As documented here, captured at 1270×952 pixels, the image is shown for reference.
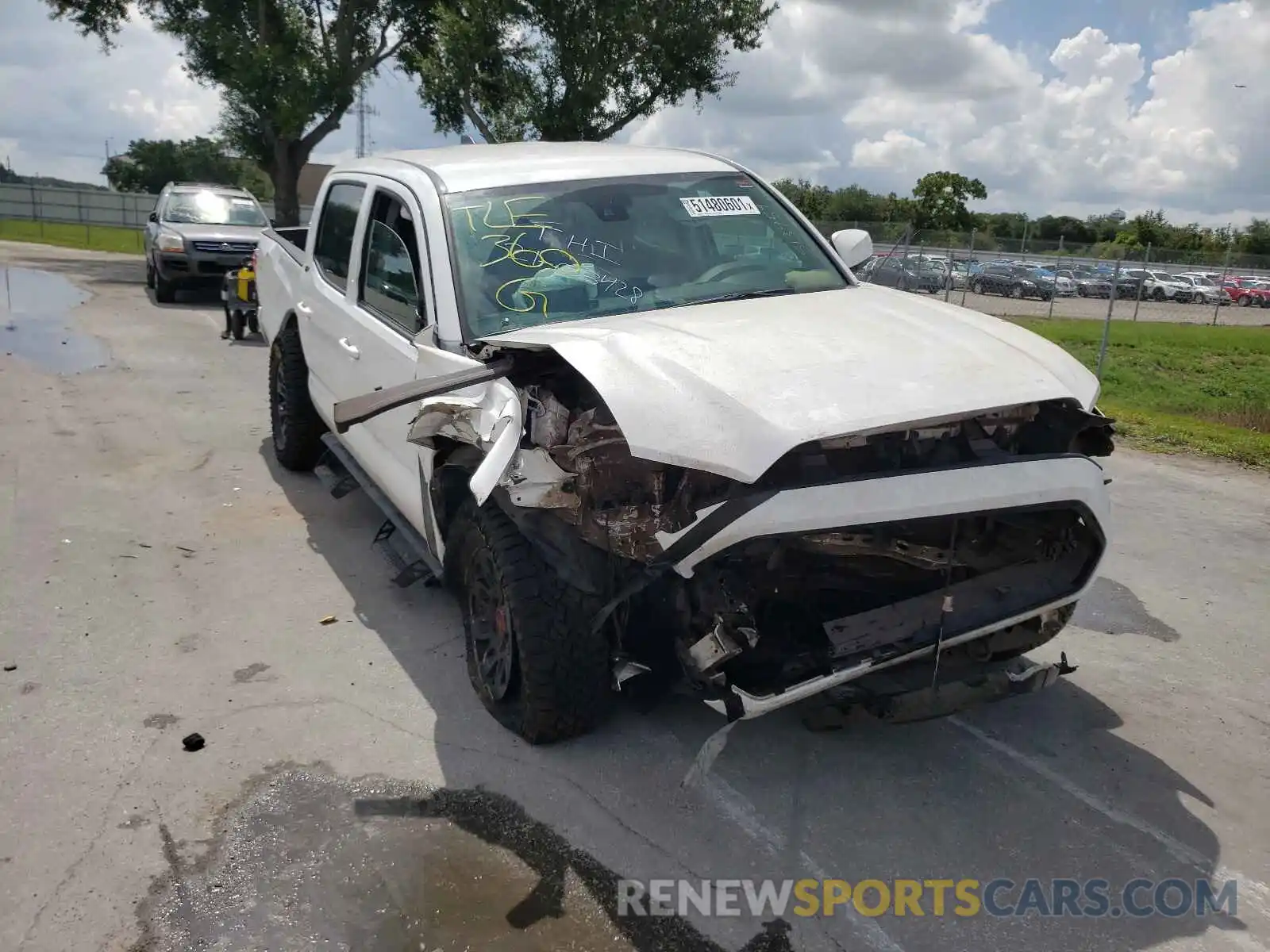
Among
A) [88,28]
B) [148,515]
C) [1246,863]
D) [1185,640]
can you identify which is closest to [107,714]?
[148,515]

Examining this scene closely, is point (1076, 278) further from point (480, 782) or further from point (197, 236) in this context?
point (480, 782)

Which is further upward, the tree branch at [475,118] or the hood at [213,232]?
the tree branch at [475,118]

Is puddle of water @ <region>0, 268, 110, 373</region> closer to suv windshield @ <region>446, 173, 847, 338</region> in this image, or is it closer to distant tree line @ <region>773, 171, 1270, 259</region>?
suv windshield @ <region>446, 173, 847, 338</region>

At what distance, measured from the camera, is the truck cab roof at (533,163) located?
4.71 meters

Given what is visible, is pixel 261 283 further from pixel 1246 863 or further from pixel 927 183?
pixel 927 183

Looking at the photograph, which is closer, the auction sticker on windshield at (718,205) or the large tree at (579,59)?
the auction sticker on windshield at (718,205)

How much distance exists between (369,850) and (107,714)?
4.84 feet

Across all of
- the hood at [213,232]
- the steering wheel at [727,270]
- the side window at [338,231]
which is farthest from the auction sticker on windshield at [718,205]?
the hood at [213,232]

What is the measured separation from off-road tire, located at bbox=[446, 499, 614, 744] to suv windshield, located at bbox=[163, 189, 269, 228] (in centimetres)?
1544

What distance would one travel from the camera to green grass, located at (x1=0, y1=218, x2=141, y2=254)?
111ft

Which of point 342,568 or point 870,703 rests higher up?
point 870,703

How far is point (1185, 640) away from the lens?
4980mm

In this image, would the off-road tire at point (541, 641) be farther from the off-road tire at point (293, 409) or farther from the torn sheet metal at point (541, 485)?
the off-road tire at point (293, 409)

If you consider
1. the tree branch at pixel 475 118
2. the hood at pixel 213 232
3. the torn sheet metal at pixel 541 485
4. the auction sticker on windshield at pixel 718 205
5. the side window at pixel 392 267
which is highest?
the tree branch at pixel 475 118
